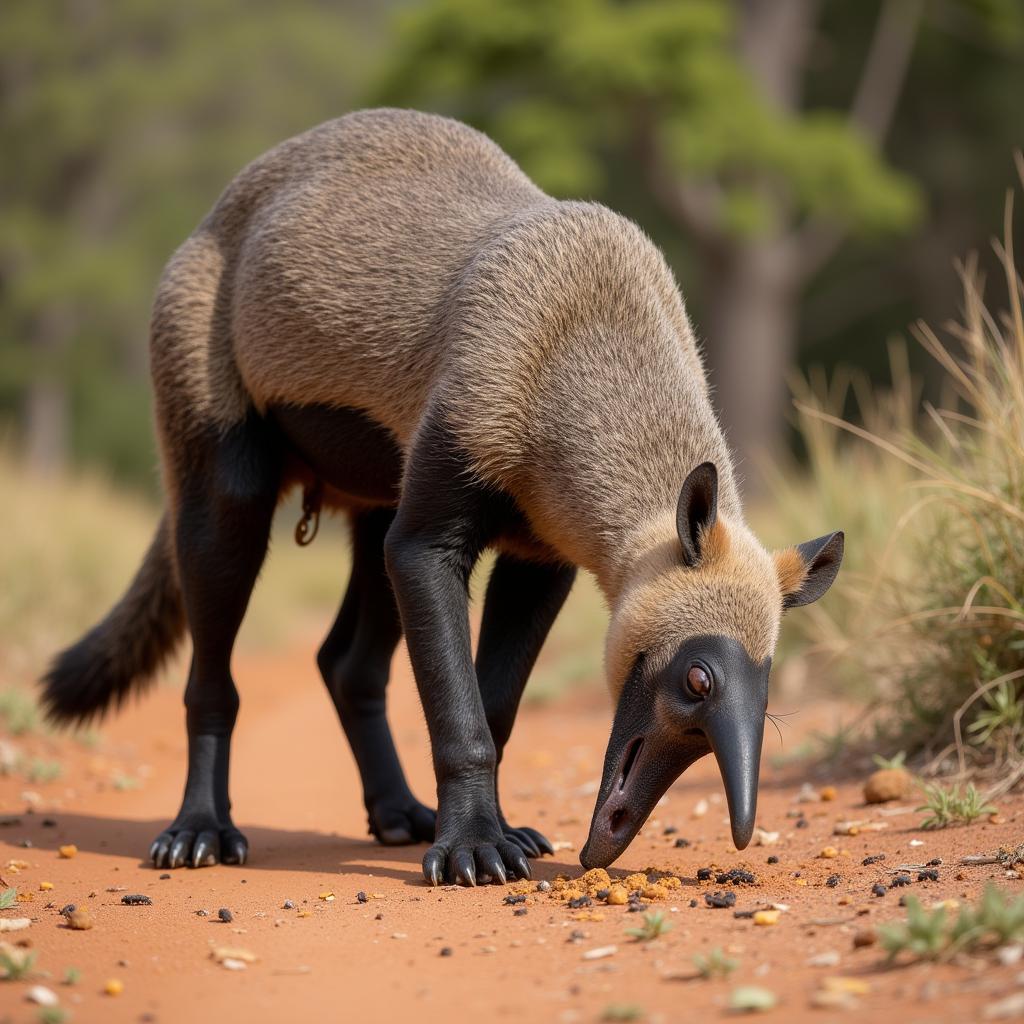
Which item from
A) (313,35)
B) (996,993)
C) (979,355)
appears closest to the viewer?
(996,993)

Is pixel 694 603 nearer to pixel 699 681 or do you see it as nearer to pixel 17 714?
pixel 699 681

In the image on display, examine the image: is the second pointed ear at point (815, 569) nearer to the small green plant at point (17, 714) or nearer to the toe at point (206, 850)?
the toe at point (206, 850)

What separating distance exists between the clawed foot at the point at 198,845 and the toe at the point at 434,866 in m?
→ 0.98

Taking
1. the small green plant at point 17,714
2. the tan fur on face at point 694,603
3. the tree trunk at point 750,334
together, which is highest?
the tree trunk at point 750,334

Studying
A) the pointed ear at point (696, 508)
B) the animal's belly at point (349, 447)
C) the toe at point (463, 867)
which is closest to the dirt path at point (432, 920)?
the toe at point (463, 867)

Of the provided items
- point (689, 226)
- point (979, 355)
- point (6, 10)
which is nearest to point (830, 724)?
point (979, 355)

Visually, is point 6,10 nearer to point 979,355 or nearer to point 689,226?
point 689,226

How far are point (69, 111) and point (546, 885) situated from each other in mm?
19870

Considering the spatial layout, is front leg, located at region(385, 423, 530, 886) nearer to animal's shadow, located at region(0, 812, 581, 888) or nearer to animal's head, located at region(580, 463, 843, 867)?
animal's shadow, located at region(0, 812, 581, 888)

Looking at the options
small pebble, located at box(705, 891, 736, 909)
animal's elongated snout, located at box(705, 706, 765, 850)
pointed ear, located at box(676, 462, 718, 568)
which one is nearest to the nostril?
animal's elongated snout, located at box(705, 706, 765, 850)

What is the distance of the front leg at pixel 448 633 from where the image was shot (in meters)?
4.43

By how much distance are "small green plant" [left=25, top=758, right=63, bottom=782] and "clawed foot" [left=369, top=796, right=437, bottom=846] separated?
6.42ft

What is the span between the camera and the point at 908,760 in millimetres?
5875

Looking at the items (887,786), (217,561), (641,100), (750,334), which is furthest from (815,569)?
(750,334)
